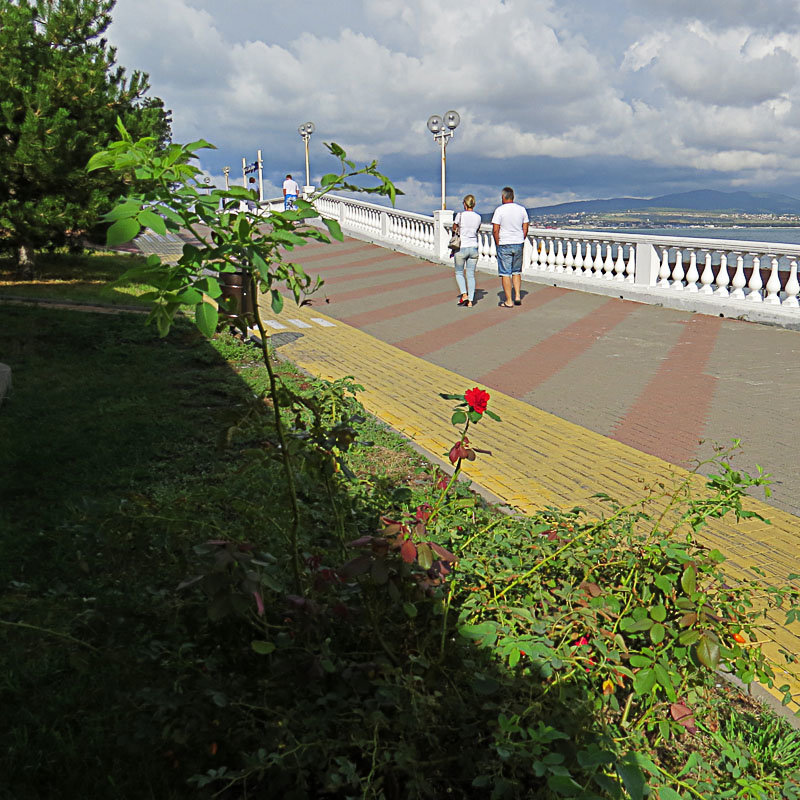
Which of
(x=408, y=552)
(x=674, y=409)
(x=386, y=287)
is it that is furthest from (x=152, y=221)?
(x=386, y=287)

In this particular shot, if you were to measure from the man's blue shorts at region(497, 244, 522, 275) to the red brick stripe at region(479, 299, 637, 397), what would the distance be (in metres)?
1.73

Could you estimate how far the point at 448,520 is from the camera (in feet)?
12.8

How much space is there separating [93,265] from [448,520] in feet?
57.7

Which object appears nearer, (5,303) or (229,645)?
(229,645)

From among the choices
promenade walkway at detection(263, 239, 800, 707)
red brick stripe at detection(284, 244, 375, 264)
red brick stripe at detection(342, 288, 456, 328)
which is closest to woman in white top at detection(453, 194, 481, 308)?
promenade walkway at detection(263, 239, 800, 707)

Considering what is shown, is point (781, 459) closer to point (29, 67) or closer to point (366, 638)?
point (366, 638)

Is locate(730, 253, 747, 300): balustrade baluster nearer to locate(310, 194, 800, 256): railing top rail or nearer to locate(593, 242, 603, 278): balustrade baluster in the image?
locate(310, 194, 800, 256): railing top rail

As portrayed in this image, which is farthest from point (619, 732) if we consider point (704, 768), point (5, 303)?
point (5, 303)

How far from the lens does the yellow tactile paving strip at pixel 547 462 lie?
434 cm

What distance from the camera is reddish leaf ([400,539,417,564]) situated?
2531mm

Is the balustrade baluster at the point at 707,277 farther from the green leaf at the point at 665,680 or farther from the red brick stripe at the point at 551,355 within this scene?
the green leaf at the point at 665,680

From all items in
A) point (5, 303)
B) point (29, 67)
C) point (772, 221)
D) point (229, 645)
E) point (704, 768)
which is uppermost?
point (29, 67)

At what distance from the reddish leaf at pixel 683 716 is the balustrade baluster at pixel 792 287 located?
36.4 ft

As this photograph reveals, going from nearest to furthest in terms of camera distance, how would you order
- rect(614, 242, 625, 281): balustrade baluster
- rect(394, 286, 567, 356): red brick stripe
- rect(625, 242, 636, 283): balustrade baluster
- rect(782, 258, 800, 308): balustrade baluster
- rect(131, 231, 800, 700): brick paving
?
1. rect(131, 231, 800, 700): brick paving
2. rect(394, 286, 567, 356): red brick stripe
3. rect(782, 258, 800, 308): balustrade baluster
4. rect(625, 242, 636, 283): balustrade baluster
5. rect(614, 242, 625, 281): balustrade baluster
